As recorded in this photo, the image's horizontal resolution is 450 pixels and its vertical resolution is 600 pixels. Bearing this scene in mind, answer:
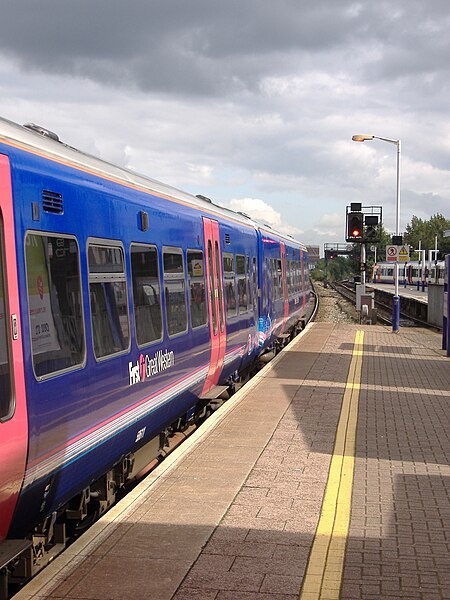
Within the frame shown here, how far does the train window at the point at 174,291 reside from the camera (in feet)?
27.5

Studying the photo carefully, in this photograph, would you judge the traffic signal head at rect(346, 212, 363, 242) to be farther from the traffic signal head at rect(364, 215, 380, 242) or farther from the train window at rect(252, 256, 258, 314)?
the train window at rect(252, 256, 258, 314)

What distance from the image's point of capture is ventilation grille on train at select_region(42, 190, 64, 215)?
5.25 meters

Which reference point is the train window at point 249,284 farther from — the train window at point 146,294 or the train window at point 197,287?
the train window at point 146,294

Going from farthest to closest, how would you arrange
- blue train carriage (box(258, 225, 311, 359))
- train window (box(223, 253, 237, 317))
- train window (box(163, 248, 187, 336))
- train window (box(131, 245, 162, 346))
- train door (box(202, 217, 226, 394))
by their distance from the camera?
1. blue train carriage (box(258, 225, 311, 359))
2. train window (box(223, 253, 237, 317))
3. train door (box(202, 217, 226, 394))
4. train window (box(163, 248, 187, 336))
5. train window (box(131, 245, 162, 346))

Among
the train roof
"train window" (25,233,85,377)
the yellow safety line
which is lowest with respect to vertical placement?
the yellow safety line

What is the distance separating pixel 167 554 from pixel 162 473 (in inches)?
82.0

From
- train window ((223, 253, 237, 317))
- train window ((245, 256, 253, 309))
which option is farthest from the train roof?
train window ((245, 256, 253, 309))

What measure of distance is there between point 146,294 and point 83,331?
70.7 inches

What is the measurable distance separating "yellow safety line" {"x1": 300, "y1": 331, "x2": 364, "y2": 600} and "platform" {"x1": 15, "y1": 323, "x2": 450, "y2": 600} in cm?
1

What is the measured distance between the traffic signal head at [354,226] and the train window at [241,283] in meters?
12.1

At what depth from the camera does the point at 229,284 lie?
12500 mm

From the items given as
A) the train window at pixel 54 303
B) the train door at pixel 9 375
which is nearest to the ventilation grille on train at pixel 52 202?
the train window at pixel 54 303

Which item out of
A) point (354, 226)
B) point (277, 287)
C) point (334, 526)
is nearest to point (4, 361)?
point (334, 526)

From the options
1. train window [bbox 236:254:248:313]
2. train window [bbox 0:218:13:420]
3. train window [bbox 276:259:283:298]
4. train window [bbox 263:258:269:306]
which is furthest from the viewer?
train window [bbox 276:259:283:298]
